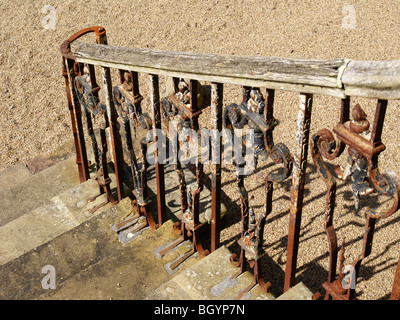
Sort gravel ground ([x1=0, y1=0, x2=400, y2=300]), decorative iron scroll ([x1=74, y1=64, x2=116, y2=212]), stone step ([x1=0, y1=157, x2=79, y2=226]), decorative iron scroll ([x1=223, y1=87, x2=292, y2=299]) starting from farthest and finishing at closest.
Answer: gravel ground ([x1=0, y1=0, x2=400, y2=300]) < stone step ([x1=0, y1=157, x2=79, y2=226]) < decorative iron scroll ([x1=74, y1=64, x2=116, y2=212]) < decorative iron scroll ([x1=223, y1=87, x2=292, y2=299])

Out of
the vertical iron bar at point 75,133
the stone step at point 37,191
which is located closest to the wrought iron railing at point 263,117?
the vertical iron bar at point 75,133

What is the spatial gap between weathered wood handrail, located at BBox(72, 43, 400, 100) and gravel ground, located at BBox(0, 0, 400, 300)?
2.46 m

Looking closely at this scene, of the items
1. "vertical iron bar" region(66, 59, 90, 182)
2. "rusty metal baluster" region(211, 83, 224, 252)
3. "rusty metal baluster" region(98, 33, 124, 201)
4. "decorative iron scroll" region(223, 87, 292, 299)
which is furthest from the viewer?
"vertical iron bar" region(66, 59, 90, 182)

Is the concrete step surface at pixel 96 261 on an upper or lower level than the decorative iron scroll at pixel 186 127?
lower

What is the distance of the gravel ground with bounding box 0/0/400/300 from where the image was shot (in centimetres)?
448

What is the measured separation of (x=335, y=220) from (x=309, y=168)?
0.82m

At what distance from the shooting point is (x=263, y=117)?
2127mm

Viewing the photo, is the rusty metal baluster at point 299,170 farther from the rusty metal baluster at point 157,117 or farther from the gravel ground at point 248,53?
the gravel ground at point 248,53

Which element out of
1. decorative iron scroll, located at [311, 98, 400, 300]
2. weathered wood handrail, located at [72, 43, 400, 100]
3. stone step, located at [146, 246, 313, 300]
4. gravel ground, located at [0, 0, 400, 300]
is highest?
weathered wood handrail, located at [72, 43, 400, 100]

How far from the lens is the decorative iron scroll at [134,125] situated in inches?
114

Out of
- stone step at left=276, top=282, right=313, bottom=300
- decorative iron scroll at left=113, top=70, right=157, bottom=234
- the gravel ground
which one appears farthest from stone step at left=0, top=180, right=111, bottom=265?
stone step at left=276, top=282, right=313, bottom=300

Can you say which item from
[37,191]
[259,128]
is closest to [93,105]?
[37,191]

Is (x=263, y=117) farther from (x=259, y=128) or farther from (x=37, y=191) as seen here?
(x=37, y=191)

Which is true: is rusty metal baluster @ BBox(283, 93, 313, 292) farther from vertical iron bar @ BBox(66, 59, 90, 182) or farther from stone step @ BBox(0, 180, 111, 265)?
vertical iron bar @ BBox(66, 59, 90, 182)
